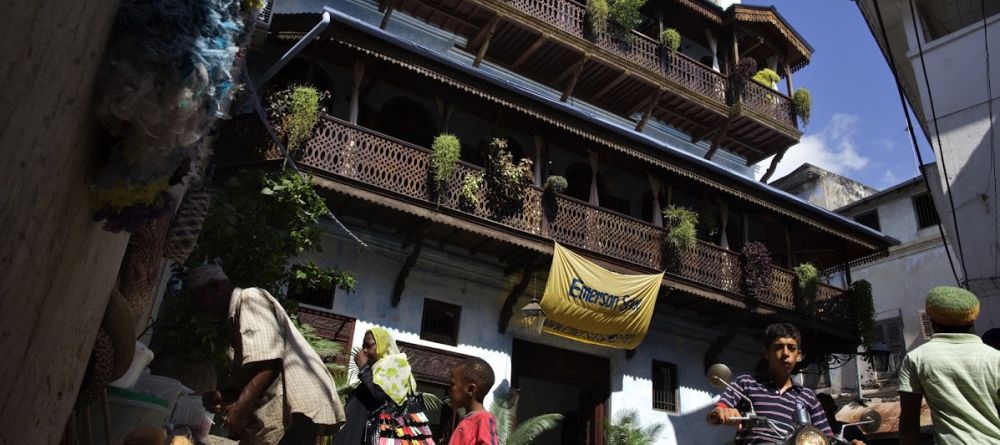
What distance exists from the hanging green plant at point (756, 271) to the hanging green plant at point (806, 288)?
3.18 feet

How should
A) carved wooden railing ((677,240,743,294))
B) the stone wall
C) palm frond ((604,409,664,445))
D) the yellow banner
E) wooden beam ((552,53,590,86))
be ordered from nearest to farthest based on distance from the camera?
the stone wall, the yellow banner, palm frond ((604,409,664,445)), carved wooden railing ((677,240,743,294)), wooden beam ((552,53,590,86))

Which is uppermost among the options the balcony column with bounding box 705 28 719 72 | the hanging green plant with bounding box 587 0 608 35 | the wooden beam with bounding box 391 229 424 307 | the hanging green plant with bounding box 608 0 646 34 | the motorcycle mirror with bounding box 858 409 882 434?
the balcony column with bounding box 705 28 719 72

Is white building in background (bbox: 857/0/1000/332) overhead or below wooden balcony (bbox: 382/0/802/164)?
below

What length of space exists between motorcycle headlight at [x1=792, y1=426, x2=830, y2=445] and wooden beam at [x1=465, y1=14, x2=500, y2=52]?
516 inches

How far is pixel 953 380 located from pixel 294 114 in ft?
30.4

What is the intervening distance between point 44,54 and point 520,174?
11.1 metres

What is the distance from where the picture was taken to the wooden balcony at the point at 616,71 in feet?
51.5

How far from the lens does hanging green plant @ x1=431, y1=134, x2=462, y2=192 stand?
11746 millimetres

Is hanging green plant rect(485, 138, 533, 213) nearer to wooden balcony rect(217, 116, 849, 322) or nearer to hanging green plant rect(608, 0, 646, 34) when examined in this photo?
wooden balcony rect(217, 116, 849, 322)

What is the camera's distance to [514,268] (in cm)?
1338

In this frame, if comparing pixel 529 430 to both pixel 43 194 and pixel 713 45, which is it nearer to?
pixel 43 194

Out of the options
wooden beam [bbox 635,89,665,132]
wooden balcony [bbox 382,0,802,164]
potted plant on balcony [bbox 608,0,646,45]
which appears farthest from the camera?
wooden beam [bbox 635,89,665,132]

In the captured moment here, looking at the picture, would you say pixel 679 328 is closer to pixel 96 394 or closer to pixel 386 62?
pixel 386 62

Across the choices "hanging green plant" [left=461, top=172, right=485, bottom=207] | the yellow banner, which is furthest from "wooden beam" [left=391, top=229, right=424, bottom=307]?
the yellow banner
